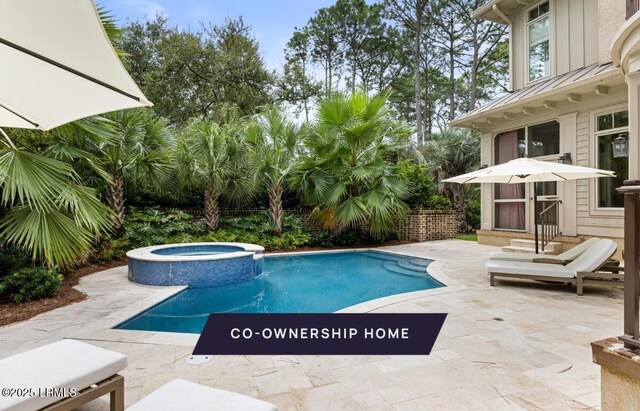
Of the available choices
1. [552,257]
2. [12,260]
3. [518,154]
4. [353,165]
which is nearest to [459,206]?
[518,154]

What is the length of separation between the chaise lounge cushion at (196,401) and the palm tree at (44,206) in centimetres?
408

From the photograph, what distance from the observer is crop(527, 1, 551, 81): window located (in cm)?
1108

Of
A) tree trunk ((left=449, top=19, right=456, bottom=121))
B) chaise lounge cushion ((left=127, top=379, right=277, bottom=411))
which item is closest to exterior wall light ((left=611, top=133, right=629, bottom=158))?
chaise lounge cushion ((left=127, top=379, right=277, bottom=411))

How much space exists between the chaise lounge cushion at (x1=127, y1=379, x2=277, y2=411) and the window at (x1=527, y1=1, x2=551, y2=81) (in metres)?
12.4

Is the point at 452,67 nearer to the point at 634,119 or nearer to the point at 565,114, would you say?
the point at 565,114

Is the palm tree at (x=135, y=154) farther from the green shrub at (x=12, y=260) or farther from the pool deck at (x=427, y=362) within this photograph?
the pool deck at (x=427, y=362)

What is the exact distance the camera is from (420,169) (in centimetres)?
1550

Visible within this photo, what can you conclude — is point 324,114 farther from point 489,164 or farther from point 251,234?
point 489,164

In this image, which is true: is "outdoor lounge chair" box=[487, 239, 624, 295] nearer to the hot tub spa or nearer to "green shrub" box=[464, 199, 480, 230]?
the hot tub spa

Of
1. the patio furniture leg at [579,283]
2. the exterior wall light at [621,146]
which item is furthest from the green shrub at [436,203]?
the patio furniture leg at [579,283]

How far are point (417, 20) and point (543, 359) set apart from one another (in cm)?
2492

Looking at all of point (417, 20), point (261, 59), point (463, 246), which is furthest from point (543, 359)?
→ point (417, 20)

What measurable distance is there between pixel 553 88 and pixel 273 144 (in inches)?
321

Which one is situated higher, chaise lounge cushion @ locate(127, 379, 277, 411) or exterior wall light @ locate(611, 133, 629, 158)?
exterior wall light @ locate(611, 133, 629, 158)
